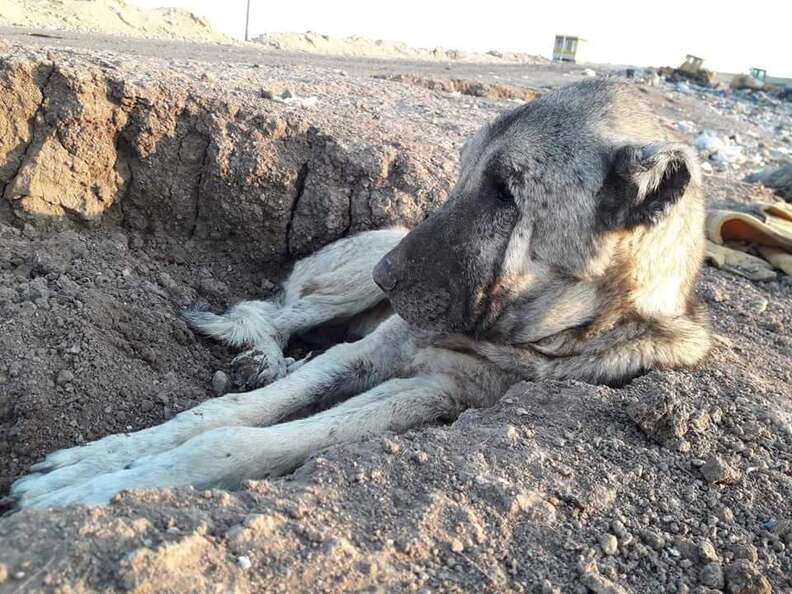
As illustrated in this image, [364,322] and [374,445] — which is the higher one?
[374,445]

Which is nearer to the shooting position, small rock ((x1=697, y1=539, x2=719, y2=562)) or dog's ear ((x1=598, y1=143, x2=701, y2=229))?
small rock ((x1=697, y1=539, x2=719, y2=562))

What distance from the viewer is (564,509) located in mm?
2557

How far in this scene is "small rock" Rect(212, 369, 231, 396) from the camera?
4148mm

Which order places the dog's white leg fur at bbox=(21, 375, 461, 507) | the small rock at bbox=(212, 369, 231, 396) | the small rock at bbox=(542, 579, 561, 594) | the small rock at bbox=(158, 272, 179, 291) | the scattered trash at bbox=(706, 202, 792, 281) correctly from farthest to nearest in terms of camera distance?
1. the scattered trash at bbox=(706, 202, 792, 281)
2. the small rock at bbox=(158, 272, 179, 291)
3. the small rock at bbox=(212, 369, 231, 396)
4. the dog's white leg fur at bbox=(21, 375, 461, 507)
5. the small rock at bbox=(542, 579, 561, 594)

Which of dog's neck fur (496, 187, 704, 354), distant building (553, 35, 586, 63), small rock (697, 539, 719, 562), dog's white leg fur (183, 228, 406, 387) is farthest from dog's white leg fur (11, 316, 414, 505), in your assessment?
Result: distant building (553, 35, 586, 63)

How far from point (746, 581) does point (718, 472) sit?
0.56 m

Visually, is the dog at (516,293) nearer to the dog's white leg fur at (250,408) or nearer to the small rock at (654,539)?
the dog's white leg fur at (250,408)

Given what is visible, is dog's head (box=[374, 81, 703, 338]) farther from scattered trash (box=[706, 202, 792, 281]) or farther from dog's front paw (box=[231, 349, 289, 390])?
scattered trash (box=[706, 202, 792, 281])

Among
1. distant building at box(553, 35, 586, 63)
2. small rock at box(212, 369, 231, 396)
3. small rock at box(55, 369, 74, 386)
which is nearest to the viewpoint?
small rock at box(55, 369, 74, 386)

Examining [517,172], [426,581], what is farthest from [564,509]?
[517,172]

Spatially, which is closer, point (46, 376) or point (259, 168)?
point (46, 376)

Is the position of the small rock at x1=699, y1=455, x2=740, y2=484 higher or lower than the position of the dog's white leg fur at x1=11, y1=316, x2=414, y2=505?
higher

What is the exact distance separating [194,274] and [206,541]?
131 inches

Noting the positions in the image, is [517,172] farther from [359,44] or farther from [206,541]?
[359,44]
